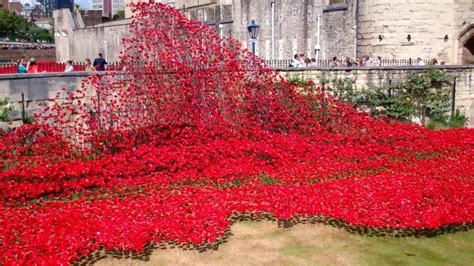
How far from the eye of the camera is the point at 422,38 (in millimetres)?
18156

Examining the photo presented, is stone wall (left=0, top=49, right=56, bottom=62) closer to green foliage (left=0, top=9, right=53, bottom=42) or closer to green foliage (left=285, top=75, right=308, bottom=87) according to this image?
green foliage (left=0, top=9, right=53, bottom=42)

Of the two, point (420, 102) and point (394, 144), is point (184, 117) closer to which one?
point (394, 144)

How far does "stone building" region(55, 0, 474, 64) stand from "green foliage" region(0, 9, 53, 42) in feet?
210

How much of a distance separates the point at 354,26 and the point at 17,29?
282 feet

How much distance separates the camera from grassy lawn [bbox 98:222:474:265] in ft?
20.1

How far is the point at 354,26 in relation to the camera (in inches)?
900

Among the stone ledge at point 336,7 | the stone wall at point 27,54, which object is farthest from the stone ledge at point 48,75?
the stone wall at point 27,54

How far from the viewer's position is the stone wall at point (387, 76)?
14.2 meters

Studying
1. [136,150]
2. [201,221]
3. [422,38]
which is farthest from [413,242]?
[422,38]

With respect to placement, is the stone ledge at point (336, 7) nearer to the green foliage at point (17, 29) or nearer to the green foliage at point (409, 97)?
the green foliage at point (409, 97)

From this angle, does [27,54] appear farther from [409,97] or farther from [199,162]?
[199,162]

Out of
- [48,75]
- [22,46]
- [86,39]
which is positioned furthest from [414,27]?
[22,46]

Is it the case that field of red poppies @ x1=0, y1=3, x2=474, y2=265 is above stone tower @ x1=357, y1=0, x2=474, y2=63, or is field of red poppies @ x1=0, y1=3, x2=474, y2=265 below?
below

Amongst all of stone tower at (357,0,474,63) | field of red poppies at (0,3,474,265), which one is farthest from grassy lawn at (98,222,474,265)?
stone tower at (357,0,474,63)
